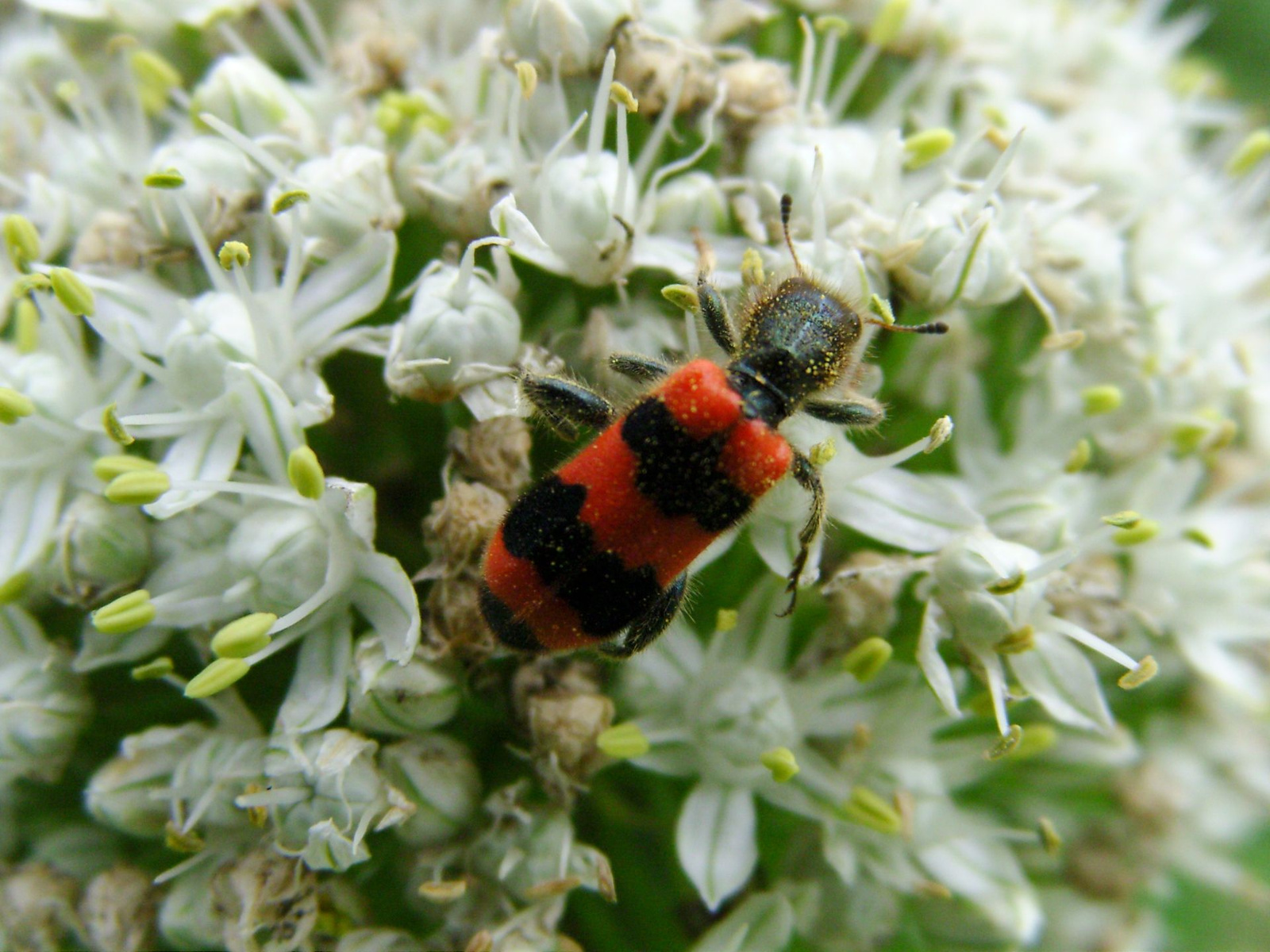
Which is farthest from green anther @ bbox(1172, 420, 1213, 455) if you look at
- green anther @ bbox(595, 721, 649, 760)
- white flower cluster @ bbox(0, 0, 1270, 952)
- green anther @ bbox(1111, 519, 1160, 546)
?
green anther @ bbox(595, 721, 649, 760)

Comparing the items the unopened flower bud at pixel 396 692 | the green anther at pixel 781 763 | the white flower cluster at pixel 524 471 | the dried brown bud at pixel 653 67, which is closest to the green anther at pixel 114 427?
the white flower cluster at pixel 524 471

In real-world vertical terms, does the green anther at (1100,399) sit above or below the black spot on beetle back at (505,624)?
above

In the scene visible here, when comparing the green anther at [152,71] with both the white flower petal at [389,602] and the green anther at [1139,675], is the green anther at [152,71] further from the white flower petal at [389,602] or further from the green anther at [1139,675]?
the green anther at [1139,675]

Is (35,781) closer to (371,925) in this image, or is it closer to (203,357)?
(371,925)

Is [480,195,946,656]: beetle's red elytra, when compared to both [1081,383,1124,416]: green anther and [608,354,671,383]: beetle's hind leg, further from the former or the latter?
[1081,383,1124,416]: green anther

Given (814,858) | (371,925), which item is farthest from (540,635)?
(814,858)

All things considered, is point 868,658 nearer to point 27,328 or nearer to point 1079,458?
point 1079,458
